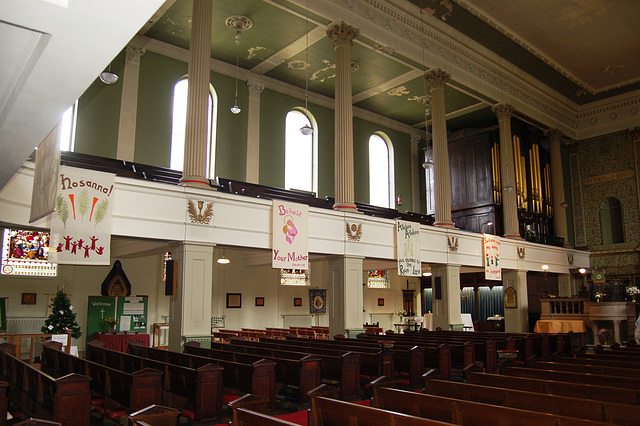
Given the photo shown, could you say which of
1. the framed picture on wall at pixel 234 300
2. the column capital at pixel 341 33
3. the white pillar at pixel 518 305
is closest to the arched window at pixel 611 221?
the white pillar at pixel 518 305

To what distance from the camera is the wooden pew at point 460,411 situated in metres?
3.46

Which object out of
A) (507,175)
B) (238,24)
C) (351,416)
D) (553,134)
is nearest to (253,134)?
(238,24)

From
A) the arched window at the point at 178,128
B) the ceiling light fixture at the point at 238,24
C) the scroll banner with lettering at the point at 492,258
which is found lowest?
the scroll banner with lettering at the point at 492,258

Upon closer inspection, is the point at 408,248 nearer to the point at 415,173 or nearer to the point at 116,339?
the point at 116,339

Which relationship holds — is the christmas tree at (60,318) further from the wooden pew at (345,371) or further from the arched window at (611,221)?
the arched window at (611,221)

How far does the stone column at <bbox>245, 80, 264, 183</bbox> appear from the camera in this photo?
1631cm

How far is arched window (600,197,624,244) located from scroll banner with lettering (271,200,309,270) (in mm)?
16084

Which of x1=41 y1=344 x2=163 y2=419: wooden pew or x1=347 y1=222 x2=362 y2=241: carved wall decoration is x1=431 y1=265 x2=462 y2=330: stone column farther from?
x1=41 y1=344 x2=163 y2=419: wooden pew

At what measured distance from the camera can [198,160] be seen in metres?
10.0

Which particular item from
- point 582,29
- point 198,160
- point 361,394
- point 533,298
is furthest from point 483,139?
point 361,394

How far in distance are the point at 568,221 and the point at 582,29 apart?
8.95 m

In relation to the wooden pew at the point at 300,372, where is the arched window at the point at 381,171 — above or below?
above

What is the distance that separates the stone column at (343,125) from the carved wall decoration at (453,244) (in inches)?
156

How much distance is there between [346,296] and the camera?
11773 mm
